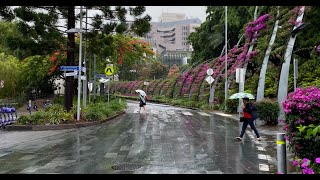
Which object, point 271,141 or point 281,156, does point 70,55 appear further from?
point 281,156

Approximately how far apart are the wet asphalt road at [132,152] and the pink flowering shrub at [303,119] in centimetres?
80

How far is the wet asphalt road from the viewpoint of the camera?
762 centimetres

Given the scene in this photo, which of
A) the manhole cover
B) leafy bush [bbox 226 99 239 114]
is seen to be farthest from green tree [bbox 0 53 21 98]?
the manhole cover

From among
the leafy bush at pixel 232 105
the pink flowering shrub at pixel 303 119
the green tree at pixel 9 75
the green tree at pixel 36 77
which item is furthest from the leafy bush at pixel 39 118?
the green tree at pixel 9 75

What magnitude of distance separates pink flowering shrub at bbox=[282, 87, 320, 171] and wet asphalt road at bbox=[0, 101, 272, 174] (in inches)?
31.3

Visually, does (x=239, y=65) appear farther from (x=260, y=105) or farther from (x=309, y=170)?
(x=309, y=170)

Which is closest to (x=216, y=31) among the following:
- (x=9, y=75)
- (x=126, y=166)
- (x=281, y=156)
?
(x=9, y=75)

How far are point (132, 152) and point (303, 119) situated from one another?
4.34m

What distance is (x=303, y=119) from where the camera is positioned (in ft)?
26.0

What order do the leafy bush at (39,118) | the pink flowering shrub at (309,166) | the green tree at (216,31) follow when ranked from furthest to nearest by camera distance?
the green tree at (216,31) → the leafy bush at (39,118) → the pink flowering shrub at (309,166)

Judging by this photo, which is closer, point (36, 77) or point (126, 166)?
point (126, 166)

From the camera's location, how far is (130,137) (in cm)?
1238

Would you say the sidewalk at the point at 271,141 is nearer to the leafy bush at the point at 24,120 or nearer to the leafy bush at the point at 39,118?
the leafy bush at the point at 39,118

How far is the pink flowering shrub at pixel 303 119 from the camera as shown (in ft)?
24.4
